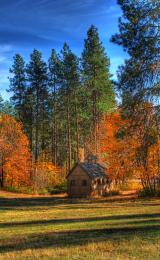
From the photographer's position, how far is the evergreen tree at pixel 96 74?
7356cm

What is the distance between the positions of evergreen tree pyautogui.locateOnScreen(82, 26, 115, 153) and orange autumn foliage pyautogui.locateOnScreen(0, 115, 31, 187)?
1271 cm

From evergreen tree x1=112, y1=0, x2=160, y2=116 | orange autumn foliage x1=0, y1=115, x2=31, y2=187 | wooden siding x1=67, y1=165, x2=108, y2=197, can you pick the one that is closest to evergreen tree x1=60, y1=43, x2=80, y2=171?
orange autumn foliage x1=0, y1=115, x2=31, y2=187

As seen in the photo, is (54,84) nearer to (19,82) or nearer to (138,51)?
(19,82)

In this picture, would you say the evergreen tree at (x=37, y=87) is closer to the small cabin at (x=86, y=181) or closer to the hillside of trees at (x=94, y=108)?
the hillside of trees at (x=94, y=108)

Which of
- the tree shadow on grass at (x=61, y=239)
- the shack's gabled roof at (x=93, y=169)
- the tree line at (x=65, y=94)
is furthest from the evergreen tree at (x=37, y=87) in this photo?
the tree shadow on grass at (x=61, y=239)

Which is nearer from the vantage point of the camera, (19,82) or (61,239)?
(61,239)

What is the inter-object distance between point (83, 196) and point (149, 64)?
2971cm

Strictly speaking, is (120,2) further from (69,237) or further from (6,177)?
(6,177)

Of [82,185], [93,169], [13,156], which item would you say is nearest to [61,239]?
[82,185]

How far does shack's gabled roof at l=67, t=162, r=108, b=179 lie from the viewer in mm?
55812

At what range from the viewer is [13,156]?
63.5 meters

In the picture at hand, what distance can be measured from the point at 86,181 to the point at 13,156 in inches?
496

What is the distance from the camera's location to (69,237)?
1684 cm

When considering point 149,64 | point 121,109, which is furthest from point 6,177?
point 149,64
